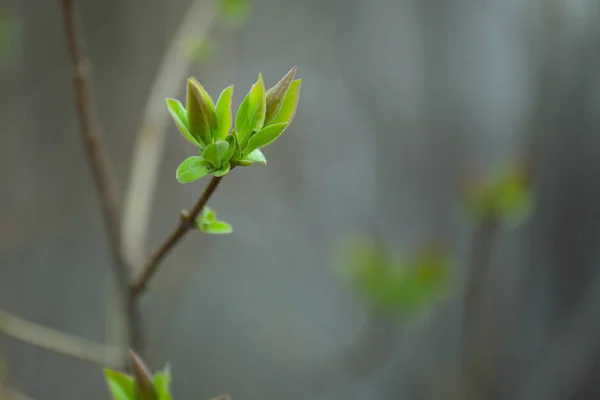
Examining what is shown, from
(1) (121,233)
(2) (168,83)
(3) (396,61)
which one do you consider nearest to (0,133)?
(2) (168,83)

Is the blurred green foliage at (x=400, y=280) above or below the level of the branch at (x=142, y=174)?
above

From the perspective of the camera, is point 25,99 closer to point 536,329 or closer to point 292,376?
point 292,376

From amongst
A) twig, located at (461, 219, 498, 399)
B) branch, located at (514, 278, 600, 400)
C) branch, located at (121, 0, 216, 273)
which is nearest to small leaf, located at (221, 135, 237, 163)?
branch, located at (121, 0, 216, 273)

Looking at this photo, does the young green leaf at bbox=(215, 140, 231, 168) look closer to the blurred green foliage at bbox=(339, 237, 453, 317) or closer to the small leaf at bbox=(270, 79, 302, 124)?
the small leaf at bbox=(270, 79, 302, 124)

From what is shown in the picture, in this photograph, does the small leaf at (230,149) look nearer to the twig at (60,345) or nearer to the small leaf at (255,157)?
the small leaf at (255,157)

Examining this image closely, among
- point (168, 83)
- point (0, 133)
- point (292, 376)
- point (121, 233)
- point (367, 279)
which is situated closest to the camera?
point (121, 233)

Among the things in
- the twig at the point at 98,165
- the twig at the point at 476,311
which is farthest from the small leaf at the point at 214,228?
the twig at the point at 476,311

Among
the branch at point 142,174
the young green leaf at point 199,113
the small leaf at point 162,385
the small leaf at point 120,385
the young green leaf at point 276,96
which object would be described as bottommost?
the small leaf at point 120,385

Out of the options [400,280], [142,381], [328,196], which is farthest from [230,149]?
[328,196]
